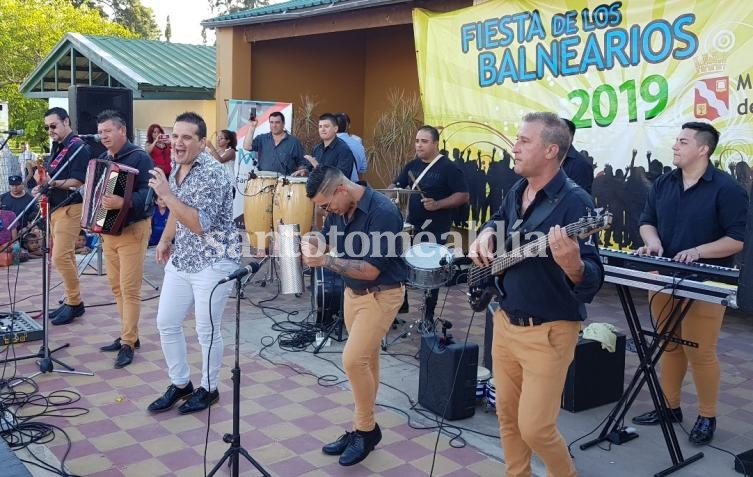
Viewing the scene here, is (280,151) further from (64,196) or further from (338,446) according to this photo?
(338,446)

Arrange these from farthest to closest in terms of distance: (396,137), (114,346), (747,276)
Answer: (396,137), (114,346), (747,276)

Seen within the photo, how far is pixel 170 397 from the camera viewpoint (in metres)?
5.01

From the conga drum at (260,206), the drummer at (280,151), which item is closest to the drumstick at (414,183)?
the conga drum at (260,206)

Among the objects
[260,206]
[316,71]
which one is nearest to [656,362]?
[260,206]

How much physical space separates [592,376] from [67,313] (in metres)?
5.07

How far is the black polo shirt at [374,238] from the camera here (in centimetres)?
407

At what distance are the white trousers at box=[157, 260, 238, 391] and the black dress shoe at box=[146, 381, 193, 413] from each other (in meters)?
0.20

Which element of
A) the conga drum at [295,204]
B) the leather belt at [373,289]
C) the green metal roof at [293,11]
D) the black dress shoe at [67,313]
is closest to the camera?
the leather belt at [373,289]

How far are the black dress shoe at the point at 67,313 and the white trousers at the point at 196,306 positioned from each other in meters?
2.64

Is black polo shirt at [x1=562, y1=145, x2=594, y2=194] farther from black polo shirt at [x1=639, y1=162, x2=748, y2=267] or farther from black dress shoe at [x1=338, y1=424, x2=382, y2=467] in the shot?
black dress shoe at [x1=338, y1=424, x2=382, y2=467]

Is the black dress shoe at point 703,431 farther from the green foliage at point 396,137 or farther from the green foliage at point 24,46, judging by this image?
the green foliage at point 24,46

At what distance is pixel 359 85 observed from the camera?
14930mm

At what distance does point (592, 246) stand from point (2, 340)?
5222 millimetres

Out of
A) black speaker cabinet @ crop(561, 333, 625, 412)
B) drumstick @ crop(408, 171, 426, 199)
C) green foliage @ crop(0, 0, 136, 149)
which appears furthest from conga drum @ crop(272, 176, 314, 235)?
green foliage @ crop(0, 0, 136, 149)
